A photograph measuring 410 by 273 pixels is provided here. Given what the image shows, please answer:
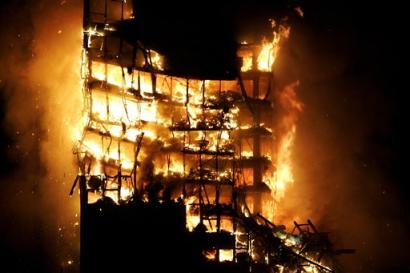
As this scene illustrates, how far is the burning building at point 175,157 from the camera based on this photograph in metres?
22.8

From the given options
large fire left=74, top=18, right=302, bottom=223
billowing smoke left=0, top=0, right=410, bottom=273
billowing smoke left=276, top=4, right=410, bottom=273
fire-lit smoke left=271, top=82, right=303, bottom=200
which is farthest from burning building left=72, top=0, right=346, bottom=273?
billowing smoke left=276, top=4, right=410, bottom=273

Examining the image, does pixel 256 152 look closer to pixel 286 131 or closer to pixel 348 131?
pixel 286 131

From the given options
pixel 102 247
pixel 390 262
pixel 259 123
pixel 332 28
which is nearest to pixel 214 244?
pixel 102 247

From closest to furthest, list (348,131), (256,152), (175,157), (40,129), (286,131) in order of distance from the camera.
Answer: (175,157) → (256,152) → (40,129) → (286,131) → (348,131)

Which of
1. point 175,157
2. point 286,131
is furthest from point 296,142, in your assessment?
point 175,157

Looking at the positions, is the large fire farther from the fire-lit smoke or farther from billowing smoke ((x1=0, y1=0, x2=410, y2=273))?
the fire-lit smoke

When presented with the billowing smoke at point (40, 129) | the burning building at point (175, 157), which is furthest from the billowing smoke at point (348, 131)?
the billowing smoke at point (40, 129)

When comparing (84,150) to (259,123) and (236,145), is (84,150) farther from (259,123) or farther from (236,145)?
(259,123)

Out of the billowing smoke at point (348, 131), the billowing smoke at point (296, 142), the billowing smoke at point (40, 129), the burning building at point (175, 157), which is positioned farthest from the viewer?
the billowing smoke at point (348, 131)

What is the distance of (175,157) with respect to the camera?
2900 centimetres

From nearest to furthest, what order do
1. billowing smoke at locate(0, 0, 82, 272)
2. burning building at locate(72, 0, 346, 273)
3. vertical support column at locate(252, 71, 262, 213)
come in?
burning building at locate(72, 0, 346, 273) → vertical support column at locate(252, 71, 262, 213) → billowing smoke at locate(0, 0, 82, 272)

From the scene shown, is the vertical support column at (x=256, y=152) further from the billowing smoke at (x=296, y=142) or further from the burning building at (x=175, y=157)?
the billowing smoke at (x=296, y=142)

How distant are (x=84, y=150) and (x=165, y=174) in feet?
17.9

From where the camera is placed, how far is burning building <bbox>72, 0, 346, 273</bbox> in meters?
22.8
